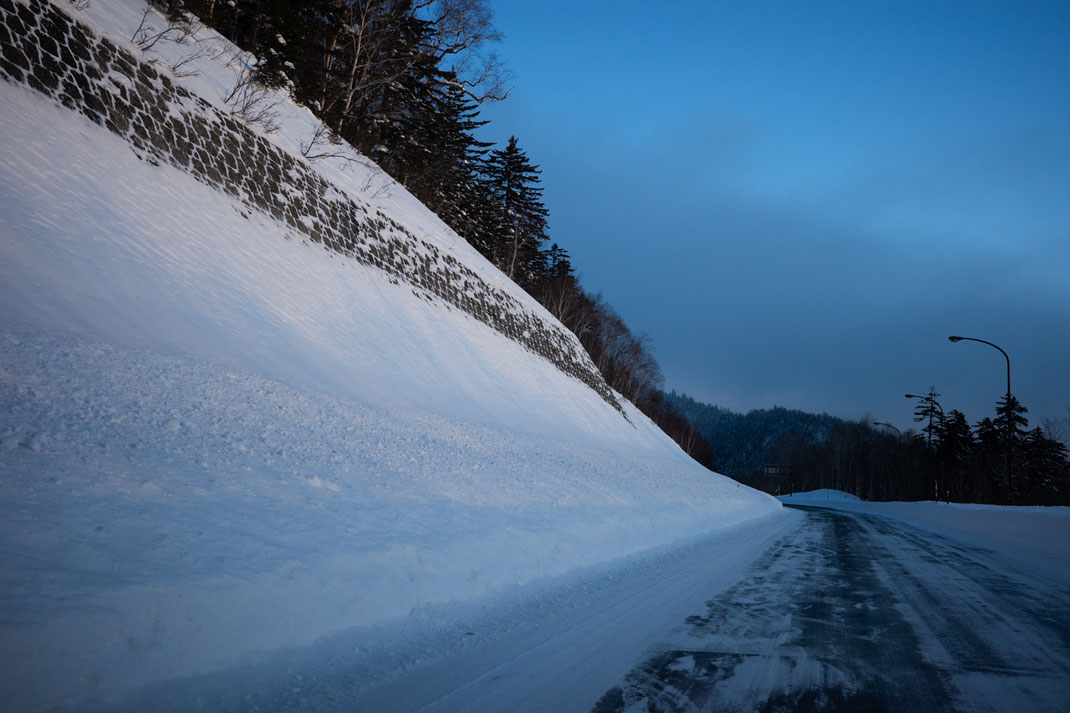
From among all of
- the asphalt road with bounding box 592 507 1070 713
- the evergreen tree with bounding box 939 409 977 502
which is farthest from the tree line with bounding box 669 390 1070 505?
the asphalt road with bounding box 592 507 1070 713

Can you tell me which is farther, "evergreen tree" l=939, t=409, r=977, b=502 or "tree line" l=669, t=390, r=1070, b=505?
"evergreen tree" l=939, t=409, r=977, b=502

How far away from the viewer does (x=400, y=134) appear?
1240 inches

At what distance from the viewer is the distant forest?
2334 centimetres

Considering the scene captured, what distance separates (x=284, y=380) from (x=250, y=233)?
596 cm

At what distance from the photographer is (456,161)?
36.8m

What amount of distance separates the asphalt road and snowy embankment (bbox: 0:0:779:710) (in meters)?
2.31

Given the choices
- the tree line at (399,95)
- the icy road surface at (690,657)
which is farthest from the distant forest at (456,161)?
the icy road surface at (690,657)

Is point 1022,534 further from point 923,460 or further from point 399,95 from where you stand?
point 923,460

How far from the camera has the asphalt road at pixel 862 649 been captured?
11.4 ft

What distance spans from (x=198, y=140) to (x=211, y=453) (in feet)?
37.6

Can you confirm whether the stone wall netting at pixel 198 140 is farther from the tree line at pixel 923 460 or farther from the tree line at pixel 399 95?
the tree line at pixel 923 460

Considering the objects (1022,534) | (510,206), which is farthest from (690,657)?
(510,206)

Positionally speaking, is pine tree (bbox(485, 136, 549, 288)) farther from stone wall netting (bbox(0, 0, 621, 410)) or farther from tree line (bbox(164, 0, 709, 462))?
stone wall netting (bbox(0, 0, 621, 410))

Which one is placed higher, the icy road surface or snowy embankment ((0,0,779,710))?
snowy embankment ((0,0,779,710))
